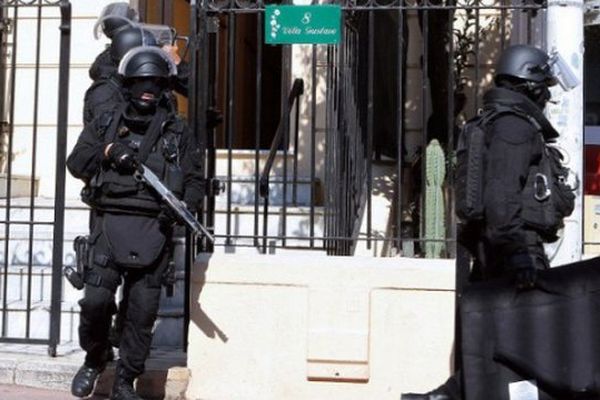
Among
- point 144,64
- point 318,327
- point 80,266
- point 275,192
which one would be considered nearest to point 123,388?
point 80,266

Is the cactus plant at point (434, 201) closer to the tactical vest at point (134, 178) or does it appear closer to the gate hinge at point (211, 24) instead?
the gate hinge at point (211, 24)

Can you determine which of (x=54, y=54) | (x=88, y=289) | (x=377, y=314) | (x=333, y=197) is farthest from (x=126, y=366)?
(x=54, y=54)

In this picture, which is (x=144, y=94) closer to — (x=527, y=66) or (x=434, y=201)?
(x=527, y=66)

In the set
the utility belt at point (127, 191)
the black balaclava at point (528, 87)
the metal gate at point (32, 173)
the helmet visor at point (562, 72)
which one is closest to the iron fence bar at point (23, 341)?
the metal gate at point (32, 173)

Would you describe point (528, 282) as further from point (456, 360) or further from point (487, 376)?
point (456, 360)

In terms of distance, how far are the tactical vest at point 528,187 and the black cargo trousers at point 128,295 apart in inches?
66.6

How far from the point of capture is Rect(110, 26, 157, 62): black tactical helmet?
634cm

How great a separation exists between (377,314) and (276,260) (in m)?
0.67

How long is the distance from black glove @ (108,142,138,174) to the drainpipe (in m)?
2.22

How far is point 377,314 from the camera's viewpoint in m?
6.24

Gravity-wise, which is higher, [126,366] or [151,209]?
[151,209]

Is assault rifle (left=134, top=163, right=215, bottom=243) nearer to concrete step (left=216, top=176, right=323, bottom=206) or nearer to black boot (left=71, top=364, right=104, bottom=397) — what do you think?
black boot (left=71, top=364, right=104, bottom=397)

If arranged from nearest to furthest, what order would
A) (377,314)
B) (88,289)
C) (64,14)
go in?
(88,289) → (377,314) → (64,14)

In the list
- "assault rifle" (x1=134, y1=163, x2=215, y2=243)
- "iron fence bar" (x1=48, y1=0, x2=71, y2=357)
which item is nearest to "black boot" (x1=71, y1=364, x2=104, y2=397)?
"iron fence bar" (x1=48, y1=0, x2=71, y2=357)
